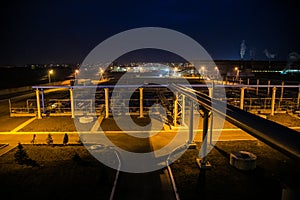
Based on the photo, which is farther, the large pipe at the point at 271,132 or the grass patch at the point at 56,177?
A: the grass patch at the point at 56,177

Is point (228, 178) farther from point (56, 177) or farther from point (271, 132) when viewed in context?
point (56, 177)

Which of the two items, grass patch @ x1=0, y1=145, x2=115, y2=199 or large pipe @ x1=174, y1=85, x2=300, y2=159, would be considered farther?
grass patch @ x1=0, y1=145, x2=115, y2=199

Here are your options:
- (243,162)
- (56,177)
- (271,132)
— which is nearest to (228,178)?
(243,162)

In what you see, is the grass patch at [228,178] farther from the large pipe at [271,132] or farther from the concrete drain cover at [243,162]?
the large pipe at [271,132]

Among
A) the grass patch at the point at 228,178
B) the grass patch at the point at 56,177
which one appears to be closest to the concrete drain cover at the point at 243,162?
the grass patch at the point at 228,178

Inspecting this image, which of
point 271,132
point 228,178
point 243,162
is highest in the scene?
point 271,132

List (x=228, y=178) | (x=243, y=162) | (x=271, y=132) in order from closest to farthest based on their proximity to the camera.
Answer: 1. (x=271, y=132)
2. (x=228, y=178)
3. (x=243, y=162)

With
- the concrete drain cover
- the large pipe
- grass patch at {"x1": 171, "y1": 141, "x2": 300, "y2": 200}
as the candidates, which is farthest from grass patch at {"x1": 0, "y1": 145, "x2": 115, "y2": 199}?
the concrete drain cover

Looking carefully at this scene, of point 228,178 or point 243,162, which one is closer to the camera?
point 228,178

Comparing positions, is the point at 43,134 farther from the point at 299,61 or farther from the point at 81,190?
the point at 299,61

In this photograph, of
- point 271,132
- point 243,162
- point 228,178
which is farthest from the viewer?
point 243,162

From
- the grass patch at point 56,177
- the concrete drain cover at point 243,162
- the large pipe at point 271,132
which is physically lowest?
the grass patch at point 56,177

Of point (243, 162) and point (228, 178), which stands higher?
point (243, 162)

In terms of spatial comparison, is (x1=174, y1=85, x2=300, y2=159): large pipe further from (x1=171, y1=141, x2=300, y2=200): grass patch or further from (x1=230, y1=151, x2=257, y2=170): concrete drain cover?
(x1=230, y1=151, x2=257, y2=170): concrete drain cover
